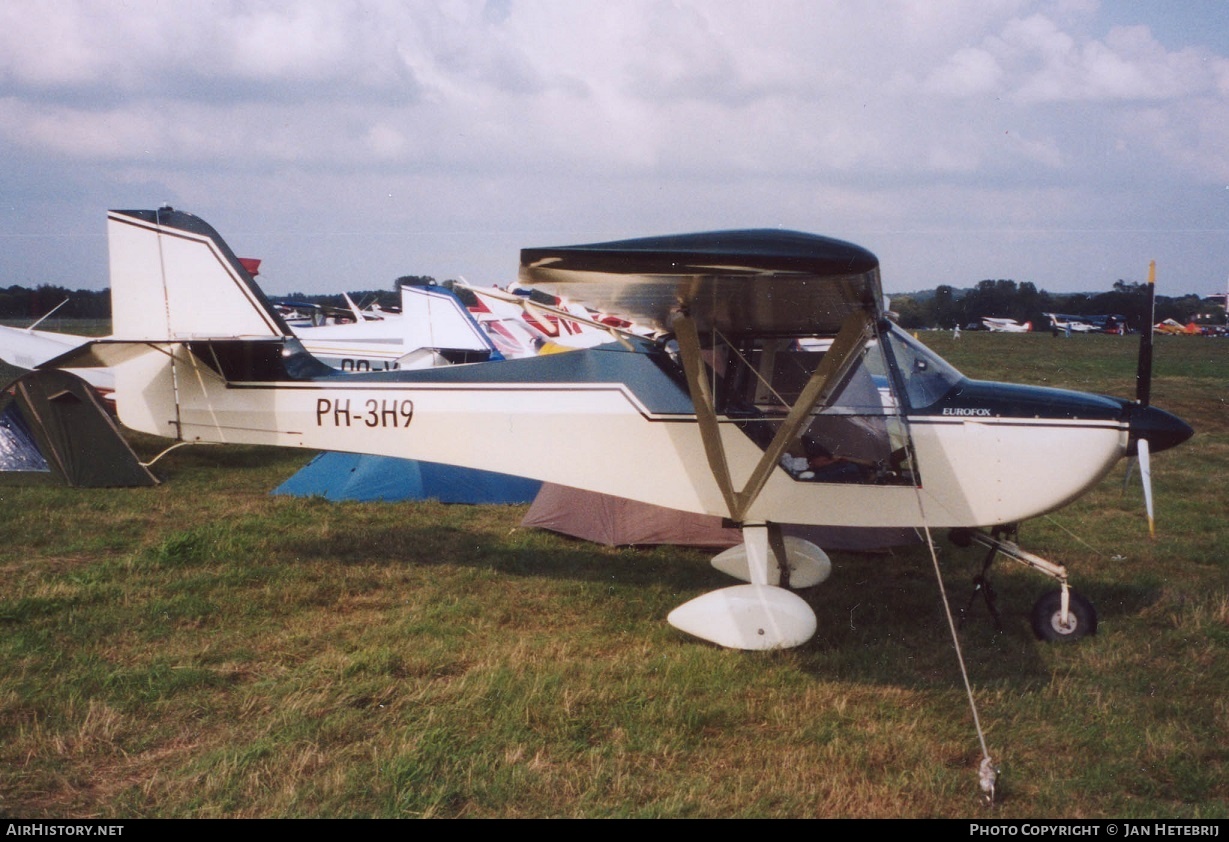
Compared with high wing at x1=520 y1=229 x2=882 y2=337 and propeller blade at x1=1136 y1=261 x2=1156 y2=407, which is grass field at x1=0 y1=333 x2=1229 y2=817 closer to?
propeller blade at x1=1136 y1=261 x2=1156 y2=407

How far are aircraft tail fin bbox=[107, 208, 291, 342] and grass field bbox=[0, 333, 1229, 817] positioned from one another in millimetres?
1693

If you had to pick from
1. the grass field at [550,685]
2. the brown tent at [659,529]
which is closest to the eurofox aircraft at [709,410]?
the grass field at [550,685]

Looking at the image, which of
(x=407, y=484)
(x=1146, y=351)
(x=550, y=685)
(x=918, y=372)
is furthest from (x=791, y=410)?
(x=407, y=484)

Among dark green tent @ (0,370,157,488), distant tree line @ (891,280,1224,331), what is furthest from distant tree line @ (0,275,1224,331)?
dark green tent @ (0,370,157,488)

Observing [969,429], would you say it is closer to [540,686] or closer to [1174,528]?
[540,686]

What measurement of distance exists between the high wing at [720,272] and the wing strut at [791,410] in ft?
0.37

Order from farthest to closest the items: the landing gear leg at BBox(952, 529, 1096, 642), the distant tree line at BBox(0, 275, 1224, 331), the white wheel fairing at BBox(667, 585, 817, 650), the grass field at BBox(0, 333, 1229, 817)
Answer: the distant tree line at BBox(0, 275, 1224, 331) → the landing gear leg at BBox(952, 529, 1096, 642) → the white wheel fairing at BBox(667, 585, 817, 650) → the grass field at BBox(0, 333, 1229, 817)

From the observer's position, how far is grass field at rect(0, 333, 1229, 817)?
3.45 meters

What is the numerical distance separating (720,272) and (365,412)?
9.81 feet

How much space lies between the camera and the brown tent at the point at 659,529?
23.6 feet

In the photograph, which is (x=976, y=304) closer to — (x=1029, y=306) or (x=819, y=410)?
(x=1029, y=306)

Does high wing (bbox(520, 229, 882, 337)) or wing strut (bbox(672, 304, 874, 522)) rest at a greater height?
high wing (bbox(520, 229, 882, 337))

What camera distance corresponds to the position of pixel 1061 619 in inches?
204
